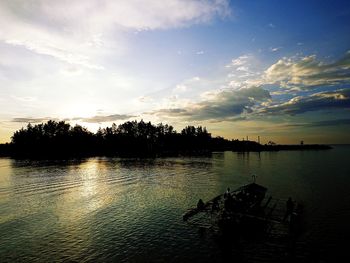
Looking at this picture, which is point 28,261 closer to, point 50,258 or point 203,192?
point 50,258

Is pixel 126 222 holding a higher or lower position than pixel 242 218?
lower

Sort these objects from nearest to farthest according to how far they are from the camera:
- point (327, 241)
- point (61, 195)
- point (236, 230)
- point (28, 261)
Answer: point (28, 261), point (327, 241), point (236, 230), point (61, 195)

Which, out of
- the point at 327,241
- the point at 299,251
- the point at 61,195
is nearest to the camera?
the point at 299,251

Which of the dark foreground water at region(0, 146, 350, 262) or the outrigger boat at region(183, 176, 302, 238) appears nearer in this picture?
the dark foreground water at region(0, 146, 350, 262)

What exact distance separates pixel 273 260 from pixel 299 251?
174 inches

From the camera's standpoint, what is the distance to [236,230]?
3556cm

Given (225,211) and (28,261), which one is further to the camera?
(225,211)

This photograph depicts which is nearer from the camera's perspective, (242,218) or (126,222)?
(242,218)

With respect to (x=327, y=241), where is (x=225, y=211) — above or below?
above

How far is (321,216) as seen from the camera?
4409cm

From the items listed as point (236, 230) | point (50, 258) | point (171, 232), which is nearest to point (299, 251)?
point (236, 230)

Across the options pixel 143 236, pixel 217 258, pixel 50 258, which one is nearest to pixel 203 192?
pixel 143 236

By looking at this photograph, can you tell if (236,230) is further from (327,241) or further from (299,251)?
(327,241)

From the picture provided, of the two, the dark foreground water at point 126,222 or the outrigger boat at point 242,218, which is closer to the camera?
the dark foreground water at point 126,222
